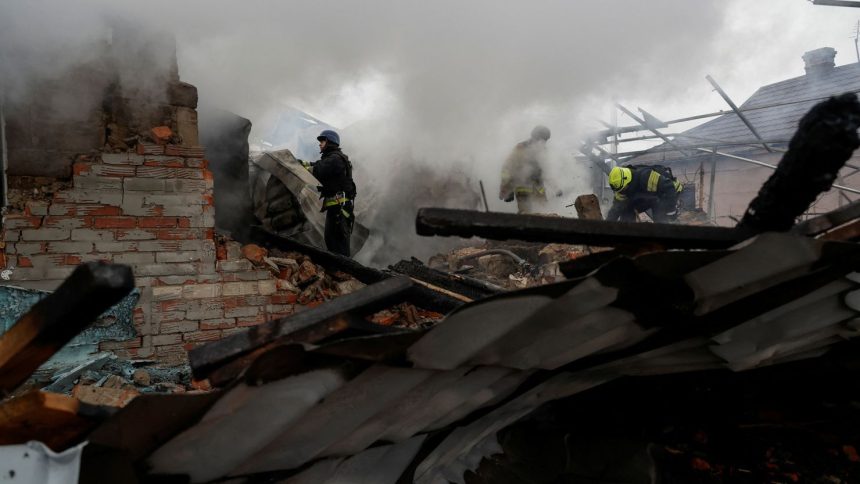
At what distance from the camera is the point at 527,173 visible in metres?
9.58

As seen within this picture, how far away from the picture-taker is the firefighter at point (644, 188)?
7.74m

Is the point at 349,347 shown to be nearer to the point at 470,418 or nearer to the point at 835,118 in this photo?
the point at 470,418

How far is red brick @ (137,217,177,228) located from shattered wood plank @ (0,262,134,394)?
339 cm

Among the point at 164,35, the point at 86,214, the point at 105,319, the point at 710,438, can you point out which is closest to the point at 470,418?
the point at 710,438

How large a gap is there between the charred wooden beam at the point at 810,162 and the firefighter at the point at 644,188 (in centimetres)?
669

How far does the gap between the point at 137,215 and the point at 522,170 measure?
→ 6.78 metres

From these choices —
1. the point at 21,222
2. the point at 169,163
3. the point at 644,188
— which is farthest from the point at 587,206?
the point at 21,222

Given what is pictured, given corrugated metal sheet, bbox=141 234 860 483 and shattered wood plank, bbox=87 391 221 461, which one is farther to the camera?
corrugated metal sheet, bbox=141 234 860 483

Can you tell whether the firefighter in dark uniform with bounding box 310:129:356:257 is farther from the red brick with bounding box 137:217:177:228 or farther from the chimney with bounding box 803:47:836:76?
the chimney with bounding box 803:47:836:76

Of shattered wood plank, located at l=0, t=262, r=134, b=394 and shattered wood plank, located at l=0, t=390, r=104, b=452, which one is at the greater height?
shattered wood plank, located at l=0, t=262, r=134, b=394

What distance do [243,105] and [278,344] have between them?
621 centimetres

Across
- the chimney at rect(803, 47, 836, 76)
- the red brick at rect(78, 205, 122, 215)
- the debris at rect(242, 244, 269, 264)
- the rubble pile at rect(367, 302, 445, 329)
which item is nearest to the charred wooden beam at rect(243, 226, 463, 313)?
the rubble pile at rect(367, 302, 445, 329)

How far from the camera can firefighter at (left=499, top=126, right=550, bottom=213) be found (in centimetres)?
954

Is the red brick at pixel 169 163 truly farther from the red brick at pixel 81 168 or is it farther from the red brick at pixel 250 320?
the red brick at pixel 250 320
